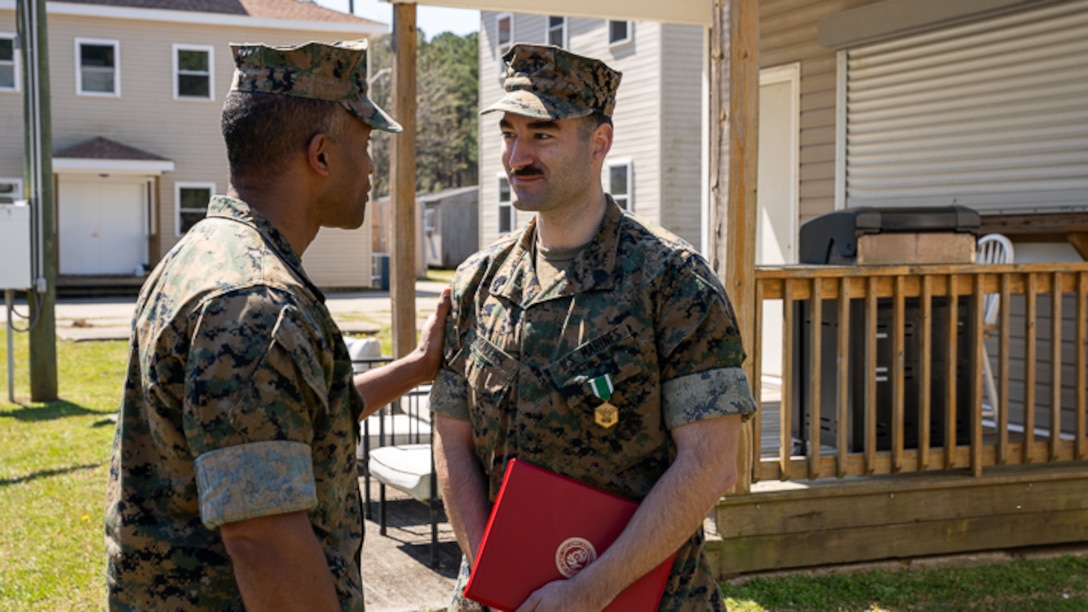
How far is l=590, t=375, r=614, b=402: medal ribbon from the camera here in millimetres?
2293

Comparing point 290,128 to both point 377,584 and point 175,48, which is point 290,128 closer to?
point 377,584

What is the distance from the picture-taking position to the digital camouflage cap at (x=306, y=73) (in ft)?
6.30

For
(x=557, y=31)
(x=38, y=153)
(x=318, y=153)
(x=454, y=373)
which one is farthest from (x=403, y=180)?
(x=557, y=31)

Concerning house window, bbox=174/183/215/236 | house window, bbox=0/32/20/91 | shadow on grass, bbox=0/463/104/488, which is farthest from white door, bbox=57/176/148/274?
shadow on grass, bbox=0/463/104/488

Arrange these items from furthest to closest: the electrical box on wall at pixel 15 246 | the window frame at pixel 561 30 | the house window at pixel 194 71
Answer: the house window at pixel 194 71 → the window frame at pixel 561 30 → the electrical box on wall at pixel 15 246

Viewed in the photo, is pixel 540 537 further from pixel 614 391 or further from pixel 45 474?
pixel 45 474

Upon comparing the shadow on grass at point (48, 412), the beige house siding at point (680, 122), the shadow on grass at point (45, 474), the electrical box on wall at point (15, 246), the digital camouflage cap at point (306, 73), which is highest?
the beige house siding at point (680, 122)

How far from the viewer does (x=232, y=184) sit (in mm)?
1983

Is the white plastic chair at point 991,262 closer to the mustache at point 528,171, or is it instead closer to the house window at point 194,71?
the mustache at point 528,171

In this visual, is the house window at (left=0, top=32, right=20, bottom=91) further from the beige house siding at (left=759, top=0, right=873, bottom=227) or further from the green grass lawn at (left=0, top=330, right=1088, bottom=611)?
the beige house siding at (left=759, top=0, right=873, bottom=227)

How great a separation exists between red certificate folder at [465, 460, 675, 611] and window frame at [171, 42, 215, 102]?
78.6ft

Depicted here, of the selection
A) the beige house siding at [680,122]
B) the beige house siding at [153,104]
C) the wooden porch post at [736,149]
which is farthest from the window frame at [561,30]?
the wooden porch post at [736,149]

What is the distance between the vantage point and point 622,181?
62.6 feet

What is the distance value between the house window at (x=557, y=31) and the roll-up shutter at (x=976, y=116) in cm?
1181
